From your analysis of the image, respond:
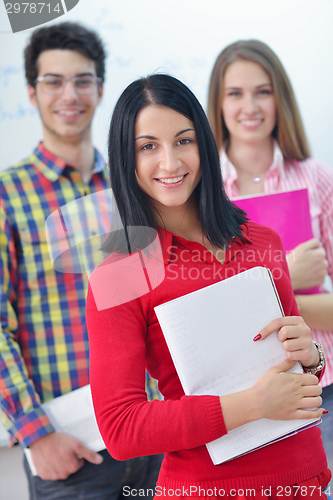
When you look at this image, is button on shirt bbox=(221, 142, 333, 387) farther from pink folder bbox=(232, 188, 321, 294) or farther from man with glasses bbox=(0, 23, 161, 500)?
man with glasses bbox=(0, 23, 161, 500)

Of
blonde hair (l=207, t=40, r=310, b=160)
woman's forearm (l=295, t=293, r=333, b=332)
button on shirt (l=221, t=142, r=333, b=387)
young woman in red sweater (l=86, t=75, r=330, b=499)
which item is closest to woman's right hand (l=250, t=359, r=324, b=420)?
young woman in red sweater (l=86, t=75, r=330, b=499)

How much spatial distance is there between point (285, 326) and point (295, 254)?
0.42 m

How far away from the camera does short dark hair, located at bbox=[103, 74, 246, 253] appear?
2.21ft

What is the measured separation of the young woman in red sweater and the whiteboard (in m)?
0.71

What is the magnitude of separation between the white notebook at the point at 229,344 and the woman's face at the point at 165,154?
178 millimetres

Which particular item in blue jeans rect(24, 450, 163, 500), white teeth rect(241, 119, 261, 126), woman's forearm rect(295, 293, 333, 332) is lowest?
blue jeans rect(24, 450, 163, 500)

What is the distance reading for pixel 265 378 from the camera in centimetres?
61

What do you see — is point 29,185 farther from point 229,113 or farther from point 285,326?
point 285,326

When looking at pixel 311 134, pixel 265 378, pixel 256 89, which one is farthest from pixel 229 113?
pixel 265 378

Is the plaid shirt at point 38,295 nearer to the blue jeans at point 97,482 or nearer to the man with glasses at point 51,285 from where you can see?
the man with glasses at point 51,285

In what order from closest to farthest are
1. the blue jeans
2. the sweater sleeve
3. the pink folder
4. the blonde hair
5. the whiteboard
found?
the sweater sleeve
the pink folder
the blue jeans
the blonde hair
the whiteboard

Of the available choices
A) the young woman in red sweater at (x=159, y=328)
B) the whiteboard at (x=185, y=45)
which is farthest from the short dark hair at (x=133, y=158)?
the whiteboard at (x=185, y=45)

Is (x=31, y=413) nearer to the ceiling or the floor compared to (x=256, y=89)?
nearer to the floor

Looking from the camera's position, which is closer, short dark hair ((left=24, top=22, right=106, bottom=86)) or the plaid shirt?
the plaid shirt
